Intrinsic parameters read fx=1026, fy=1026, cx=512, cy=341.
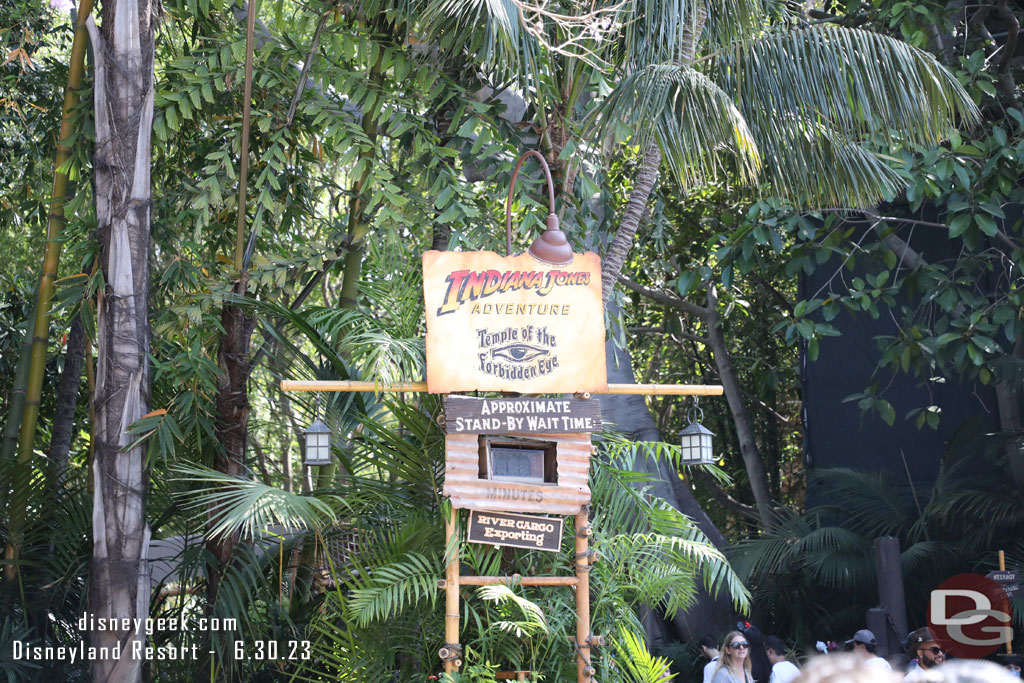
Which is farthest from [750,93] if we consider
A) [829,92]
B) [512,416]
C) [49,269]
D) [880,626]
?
[49,269]

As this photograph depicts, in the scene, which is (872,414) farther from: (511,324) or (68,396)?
(68,396)

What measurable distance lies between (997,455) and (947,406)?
1525 millimetres

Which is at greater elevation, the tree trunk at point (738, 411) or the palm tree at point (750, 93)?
the palm tree at point (750, 93)

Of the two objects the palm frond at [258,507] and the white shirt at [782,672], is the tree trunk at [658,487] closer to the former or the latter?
the white shirt at [782,672]

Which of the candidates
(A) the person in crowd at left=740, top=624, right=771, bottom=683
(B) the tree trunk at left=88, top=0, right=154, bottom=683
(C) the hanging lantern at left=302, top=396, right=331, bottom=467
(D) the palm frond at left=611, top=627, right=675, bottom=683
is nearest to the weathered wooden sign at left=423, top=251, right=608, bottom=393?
(C) the hanging lantern at left=302, top=396, right=331, bottom=467

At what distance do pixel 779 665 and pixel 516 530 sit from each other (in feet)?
7.24

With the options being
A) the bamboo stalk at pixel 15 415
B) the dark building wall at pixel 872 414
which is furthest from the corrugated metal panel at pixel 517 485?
the dark building wall at pixel 872 414

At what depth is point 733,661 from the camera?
5.92m

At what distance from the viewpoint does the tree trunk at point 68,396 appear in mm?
7043

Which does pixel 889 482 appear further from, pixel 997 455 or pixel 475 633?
pixel 475 633

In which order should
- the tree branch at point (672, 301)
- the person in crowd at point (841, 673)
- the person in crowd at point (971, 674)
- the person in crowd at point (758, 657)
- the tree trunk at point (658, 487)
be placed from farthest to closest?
the tree branch at point (672, 301) → the tree trunk at point (658, 487) → the person in crowd at point (758, 657) → the person in crowd at point (971, 674) → the person in crowd at point (841, 673)

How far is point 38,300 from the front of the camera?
6.25 m

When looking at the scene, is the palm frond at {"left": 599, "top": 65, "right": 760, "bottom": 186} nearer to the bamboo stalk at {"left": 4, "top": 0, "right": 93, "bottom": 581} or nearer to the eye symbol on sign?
the eye symbol on sign

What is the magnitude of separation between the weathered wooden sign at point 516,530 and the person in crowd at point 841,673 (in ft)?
8.88
